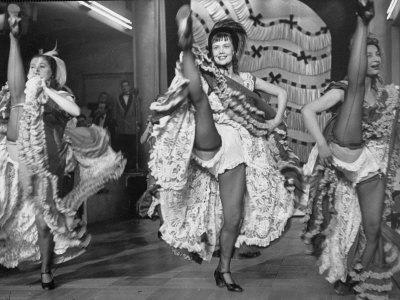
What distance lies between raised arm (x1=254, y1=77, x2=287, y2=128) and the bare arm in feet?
3.60

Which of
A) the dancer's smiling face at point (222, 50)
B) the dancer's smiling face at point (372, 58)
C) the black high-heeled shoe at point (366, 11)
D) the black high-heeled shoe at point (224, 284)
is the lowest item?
the black high-heeled shoe at point (224, 284)

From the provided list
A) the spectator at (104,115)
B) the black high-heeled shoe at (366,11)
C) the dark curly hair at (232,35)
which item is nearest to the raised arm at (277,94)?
the dark curly hair at (232,35)

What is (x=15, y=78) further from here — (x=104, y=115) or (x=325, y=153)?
(x=104, y=115)

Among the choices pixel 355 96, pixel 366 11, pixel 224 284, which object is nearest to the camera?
pixel 366 11

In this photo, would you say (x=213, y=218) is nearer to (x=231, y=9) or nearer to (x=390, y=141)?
(x=390, y=141)

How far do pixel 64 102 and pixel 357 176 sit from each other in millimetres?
1700

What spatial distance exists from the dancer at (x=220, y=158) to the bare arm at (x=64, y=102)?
0.50 metres

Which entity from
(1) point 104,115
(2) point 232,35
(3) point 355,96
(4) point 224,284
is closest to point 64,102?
(2) point 232,35

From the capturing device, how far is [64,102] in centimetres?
324

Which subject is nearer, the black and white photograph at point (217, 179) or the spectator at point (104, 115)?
the black and white photograph at point (217, 179)

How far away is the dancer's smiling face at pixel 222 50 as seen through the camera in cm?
329

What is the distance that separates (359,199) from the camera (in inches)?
111

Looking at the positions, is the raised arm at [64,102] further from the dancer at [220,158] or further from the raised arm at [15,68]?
the dancer at [220,158]

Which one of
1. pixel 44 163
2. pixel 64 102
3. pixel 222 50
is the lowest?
pixel 44 163
